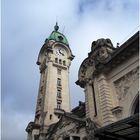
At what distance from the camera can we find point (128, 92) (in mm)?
19500

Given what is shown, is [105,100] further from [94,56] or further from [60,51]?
[60,51]

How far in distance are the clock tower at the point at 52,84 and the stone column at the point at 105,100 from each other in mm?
16672

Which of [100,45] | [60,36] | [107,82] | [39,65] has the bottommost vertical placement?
[107,82]

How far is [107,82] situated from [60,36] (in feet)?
118

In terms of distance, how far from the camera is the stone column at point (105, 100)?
20.0m

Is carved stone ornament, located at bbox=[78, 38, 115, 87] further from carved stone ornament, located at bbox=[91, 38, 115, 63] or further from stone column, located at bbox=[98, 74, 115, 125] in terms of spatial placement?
stone column, located at bbox=[98, 74, 115, 125]

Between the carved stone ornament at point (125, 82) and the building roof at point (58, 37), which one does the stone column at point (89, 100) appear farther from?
the building roof at point (58, 37)

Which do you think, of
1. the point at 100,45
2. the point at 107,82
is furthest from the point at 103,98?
the point at 100,45

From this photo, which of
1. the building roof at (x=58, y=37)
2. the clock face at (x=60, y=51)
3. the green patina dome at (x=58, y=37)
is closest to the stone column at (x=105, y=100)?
the clock face at (x=60, y=51)

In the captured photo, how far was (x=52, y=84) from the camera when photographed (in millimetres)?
45062

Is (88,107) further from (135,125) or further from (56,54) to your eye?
(56,54)

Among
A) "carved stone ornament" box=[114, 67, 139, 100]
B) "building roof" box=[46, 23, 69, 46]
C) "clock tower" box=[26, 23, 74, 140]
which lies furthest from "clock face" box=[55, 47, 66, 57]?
"carved stone ornament" box=[114, 67, 139, 100]

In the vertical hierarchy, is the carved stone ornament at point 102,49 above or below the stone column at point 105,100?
above

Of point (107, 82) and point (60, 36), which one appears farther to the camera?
point (60, 36)
